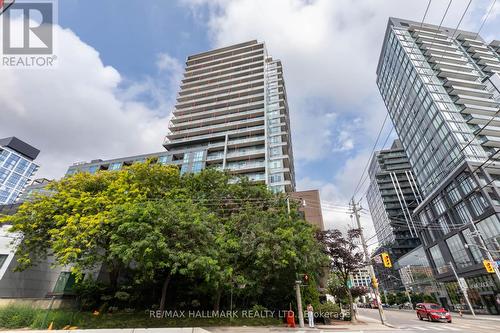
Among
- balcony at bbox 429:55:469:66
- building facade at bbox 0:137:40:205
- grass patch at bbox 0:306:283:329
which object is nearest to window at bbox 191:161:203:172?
grass patch at bbox 0:306:283:329

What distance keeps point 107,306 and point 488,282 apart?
50.4 metres

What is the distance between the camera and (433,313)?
24.9 m

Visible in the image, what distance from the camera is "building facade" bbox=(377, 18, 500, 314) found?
130ft

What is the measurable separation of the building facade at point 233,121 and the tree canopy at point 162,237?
2807 centimetres

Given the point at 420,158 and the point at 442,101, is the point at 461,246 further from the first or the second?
the point at 442,101

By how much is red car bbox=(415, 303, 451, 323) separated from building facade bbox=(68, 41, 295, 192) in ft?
92.1

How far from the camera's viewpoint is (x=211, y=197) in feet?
89.0

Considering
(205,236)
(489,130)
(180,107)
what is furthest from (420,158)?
(180,107)

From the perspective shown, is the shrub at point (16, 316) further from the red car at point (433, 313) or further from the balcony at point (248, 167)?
the balcony at point (248, 167)

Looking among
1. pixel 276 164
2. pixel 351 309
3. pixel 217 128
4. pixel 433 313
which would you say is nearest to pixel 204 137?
pixel 217 128

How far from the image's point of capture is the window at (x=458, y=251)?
1660 inches

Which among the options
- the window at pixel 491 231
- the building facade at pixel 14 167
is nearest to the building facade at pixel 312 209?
the window at pixel 491 231

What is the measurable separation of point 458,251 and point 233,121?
5415cm

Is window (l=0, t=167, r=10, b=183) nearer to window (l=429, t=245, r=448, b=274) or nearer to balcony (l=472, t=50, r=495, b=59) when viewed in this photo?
window (l=429, t=245, r=448, b=274)
